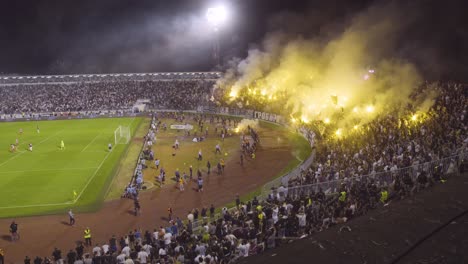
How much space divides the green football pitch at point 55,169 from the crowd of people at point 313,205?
23.3ft

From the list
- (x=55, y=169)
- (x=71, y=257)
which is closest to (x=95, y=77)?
(x=55, y=169)

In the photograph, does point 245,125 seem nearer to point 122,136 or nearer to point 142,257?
point 122,136

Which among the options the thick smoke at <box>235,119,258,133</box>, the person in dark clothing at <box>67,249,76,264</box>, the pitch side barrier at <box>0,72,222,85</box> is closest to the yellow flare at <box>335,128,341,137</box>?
the thick smoke at <box>235,119,258,133</box>

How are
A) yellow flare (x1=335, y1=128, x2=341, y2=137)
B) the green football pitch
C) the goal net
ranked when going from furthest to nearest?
1. the goal net
2. yellow flare (x1=335, y1=128, x2=341, y2=137)
3. the green football pitch

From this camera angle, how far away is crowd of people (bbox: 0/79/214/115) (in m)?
62.9

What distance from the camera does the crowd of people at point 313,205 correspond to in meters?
12.9

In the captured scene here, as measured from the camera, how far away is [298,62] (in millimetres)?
52125

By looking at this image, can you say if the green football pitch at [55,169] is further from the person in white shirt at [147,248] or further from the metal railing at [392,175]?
the metal railing at [392,175]

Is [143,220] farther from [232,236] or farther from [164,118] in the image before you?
[164,118]

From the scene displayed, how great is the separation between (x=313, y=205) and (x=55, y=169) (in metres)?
22.2

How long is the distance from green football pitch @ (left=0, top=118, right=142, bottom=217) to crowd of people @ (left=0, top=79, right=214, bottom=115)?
14.6 meters

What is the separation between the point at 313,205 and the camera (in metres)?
14.8

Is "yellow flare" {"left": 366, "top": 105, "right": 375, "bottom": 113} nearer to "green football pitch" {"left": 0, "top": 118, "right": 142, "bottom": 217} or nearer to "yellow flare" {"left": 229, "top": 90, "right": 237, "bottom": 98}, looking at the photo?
"green football pitch" {"left": 0, "top": 118, "right": 142, "bottom": 217}

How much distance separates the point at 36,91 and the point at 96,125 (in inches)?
1032
